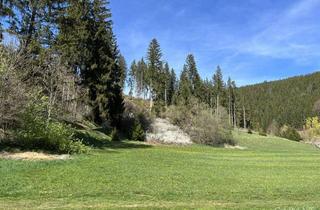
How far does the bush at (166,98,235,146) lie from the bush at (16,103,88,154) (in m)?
44.5

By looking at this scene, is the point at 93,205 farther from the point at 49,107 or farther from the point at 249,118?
the point at 249,118

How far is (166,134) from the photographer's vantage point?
222 ft

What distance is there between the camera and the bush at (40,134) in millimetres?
26702

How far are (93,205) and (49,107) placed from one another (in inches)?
748

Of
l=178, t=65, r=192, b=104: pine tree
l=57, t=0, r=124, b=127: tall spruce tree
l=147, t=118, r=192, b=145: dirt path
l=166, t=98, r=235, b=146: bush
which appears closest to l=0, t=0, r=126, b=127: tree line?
l=57, t=0, r=124, b=127: tall spruce tree

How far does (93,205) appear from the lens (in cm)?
1240

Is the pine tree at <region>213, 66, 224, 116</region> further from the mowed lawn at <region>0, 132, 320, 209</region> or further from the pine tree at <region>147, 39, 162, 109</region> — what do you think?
the mowed lawn at <region>0, 132, 320, 209</region>

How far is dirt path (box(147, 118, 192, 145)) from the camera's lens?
64938 millimetres

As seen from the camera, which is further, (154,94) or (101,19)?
(154,94)

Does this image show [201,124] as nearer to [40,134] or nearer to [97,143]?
[97,143]

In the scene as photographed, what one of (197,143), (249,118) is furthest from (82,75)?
(249,118)

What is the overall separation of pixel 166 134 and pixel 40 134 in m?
41.6

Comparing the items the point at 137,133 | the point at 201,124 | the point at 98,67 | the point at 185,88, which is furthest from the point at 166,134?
the point at 185,88

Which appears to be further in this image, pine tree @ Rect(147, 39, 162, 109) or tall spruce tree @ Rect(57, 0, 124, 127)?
pine tree @ Rect(147, 39, 162, 109)
